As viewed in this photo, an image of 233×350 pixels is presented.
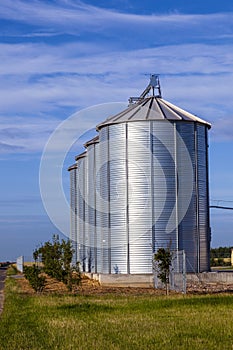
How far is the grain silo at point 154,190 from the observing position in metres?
41.1

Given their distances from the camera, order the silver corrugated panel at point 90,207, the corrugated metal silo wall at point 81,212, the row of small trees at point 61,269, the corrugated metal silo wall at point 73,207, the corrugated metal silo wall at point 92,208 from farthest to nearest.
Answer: the corrugated metal silo wall at point 73,207 < the corrugated metal silo wall at point 81,212 < the silver corrugated panel at point 90,207 < the corrugated metal silo wall at point 92,208 < the row of small trees at point 61,269

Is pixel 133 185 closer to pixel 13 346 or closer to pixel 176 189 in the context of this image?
pixel 176 189

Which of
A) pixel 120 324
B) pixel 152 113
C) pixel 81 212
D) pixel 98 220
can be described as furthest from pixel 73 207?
pixel 120 324

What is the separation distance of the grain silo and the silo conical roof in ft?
0.20

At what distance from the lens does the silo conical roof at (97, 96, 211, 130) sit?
42.4 m

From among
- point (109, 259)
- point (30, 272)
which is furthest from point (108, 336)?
point (109, 259)

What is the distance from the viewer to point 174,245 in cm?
4119

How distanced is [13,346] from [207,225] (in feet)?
98.2

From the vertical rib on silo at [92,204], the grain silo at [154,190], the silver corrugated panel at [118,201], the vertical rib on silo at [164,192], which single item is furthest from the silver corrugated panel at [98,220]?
the vertical rib on silo at [164,192]

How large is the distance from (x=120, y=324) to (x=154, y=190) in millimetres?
22970

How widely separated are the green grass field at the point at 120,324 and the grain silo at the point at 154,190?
14015 mm

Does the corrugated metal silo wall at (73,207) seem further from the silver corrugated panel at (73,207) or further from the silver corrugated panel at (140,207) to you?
the silver corrugated panel at (140,207)

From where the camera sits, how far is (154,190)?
135ft

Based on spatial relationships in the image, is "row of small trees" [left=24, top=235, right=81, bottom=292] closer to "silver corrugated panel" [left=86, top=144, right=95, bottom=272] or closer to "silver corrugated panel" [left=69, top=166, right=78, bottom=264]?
"silver corrugated panel" [left=86, top=144, right=95, bottom=272]
